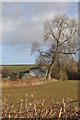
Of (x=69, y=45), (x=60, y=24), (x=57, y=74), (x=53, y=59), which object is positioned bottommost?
(x=57, y=74)

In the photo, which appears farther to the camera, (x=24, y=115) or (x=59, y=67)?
(x=59, y=67)

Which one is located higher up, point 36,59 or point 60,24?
point 60,24

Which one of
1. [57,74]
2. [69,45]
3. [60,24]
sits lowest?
[57,74]

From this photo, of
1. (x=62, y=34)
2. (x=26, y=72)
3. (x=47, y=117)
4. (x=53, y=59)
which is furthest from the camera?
(x=26, y=72)

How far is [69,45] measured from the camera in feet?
69.5

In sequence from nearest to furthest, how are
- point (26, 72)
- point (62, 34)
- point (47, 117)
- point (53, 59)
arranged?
point (47, 117) < point (53, 59) < point (62, 34) < point (26, 72)

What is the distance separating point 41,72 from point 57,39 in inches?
159

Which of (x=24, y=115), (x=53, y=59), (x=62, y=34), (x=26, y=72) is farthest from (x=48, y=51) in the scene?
(x=24, y=115)

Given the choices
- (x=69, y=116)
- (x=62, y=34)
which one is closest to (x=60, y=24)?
(x=62, y=34)

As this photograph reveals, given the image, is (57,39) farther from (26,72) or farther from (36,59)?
(26,72)

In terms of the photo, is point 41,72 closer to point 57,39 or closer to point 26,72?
point 26,72

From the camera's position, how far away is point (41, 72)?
23.2 m

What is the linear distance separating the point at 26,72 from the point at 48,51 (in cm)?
376

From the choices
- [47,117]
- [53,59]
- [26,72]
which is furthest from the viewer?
[26,72]
